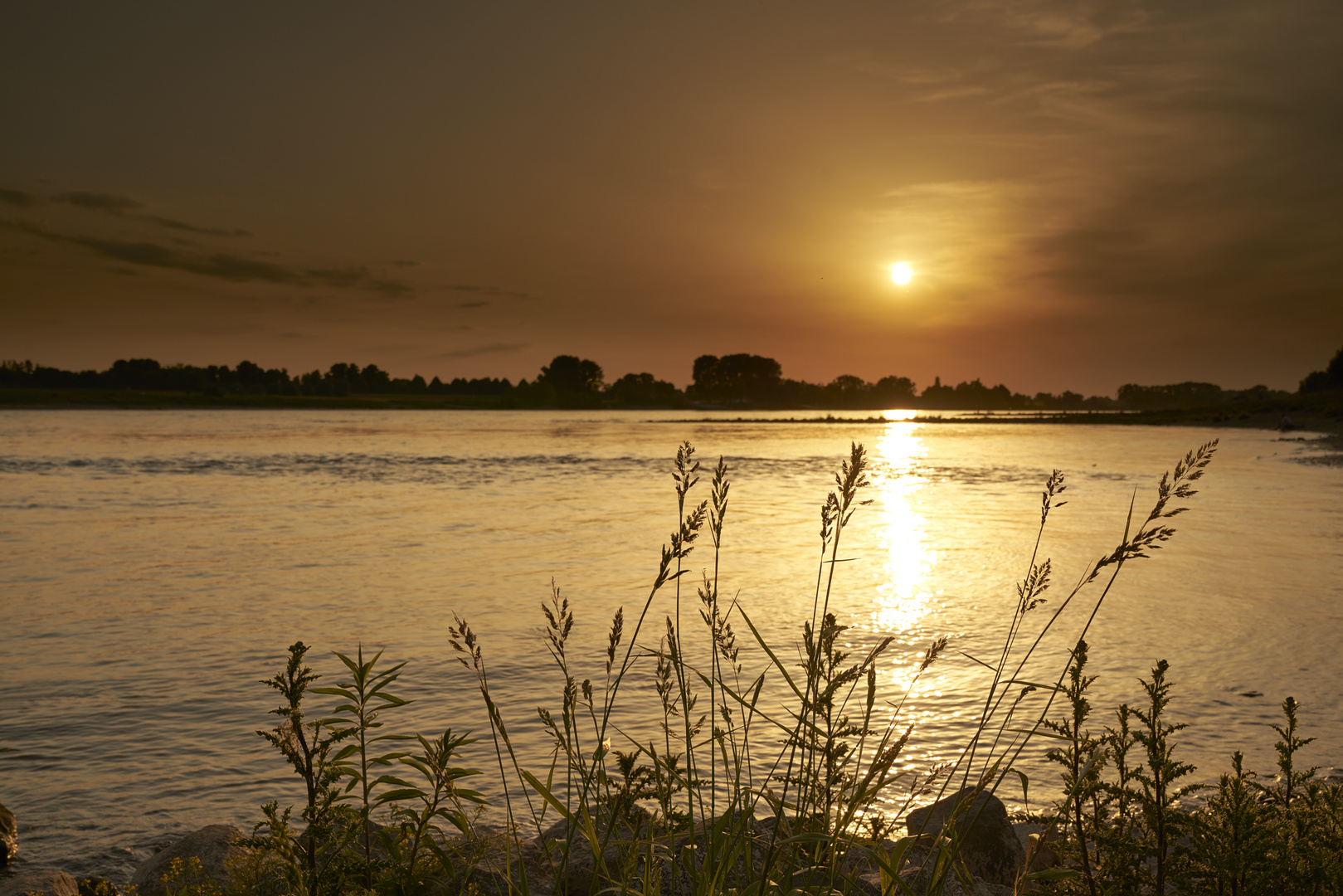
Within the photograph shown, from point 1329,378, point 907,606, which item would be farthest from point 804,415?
point 907,606

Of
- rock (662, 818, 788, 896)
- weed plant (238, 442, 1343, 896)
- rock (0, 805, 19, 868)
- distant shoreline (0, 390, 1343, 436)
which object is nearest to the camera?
weed plant (238, 442, 1343, 896)

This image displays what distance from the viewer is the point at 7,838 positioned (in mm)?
4723

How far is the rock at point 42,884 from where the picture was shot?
398 cm

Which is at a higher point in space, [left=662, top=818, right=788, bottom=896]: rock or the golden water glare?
[left=662, top=818, right=788, bottom=896]: rock

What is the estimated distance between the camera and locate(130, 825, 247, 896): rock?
4094mm

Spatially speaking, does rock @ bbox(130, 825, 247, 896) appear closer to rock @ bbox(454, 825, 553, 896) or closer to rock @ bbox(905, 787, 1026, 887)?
rock @ bbox(454, 825, 553, 896)

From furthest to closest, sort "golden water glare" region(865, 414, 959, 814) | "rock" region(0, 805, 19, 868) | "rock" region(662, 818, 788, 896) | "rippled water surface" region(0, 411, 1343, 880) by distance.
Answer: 1. "golden water glare" region(865, 414, 959, 814)
2. "rippled water surface" region(0, 411, 1343, 880)
3. "rock" region(0, 805, 19, 868)
4. "rock" region(662, 818, 788, 896)

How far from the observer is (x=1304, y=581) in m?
11.9

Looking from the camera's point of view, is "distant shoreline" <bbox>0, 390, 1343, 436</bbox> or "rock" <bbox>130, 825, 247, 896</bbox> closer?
"rock" <bbox>130, 825, 247, 896</bbox>

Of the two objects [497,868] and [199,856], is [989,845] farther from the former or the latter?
[199,856]

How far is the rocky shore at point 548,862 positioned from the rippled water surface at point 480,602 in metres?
0.55

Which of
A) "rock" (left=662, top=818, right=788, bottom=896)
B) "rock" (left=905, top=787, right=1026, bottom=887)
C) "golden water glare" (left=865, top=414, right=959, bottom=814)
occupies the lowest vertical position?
"golden water glare" (left=865, top=414, right=959, bottom=814)

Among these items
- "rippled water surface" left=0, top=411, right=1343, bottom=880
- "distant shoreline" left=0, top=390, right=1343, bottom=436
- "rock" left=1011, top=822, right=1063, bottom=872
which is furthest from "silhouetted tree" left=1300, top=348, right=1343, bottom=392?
"rock" left=1011, top=822, right=1063, bottom=872

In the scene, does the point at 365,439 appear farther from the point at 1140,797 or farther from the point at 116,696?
the point at 1140,797
